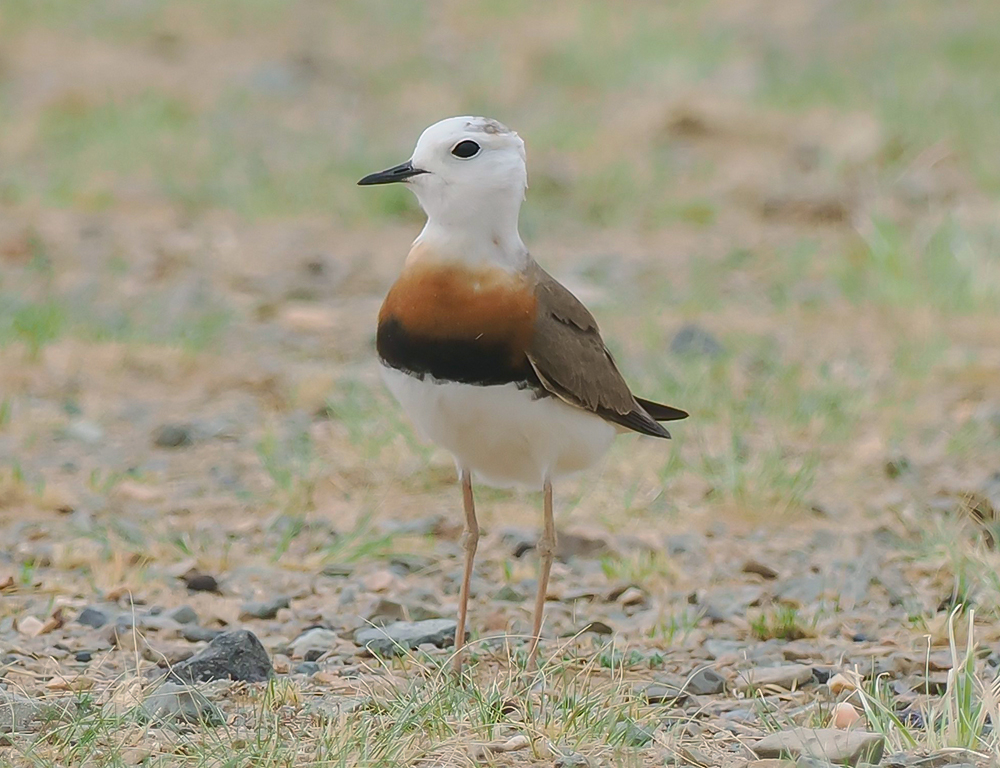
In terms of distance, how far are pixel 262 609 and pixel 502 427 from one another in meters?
1.03

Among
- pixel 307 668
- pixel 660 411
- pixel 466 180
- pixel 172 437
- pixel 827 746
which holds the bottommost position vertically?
pixel 307 668

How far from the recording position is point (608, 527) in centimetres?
523

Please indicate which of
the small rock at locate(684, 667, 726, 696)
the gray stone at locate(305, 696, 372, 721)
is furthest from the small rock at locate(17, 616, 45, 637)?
the small rock at locate(684, 667, 726, 696)

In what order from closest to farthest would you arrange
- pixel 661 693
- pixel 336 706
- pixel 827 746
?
1. pixel 827 746
2. pixel 336 706
3. pixel 661 693

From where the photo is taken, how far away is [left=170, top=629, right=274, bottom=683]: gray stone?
12.1ft

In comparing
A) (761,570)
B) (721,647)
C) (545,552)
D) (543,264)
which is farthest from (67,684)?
(543,264)

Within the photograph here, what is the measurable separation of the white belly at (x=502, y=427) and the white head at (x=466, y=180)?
1.05 ft

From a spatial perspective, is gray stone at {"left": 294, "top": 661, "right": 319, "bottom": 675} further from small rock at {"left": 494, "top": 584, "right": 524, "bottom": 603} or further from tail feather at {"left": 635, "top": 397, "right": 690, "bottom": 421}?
tail feather at {"left": 635, "top": 397, "right": 690, "bottom": 421}

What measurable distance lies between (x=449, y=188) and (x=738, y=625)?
1.52 m

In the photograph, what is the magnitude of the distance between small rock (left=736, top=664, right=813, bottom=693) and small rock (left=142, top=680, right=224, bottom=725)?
127cm

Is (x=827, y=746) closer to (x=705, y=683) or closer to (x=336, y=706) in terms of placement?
(x=705, y=683)

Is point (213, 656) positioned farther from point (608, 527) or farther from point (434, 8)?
point (434, 8)

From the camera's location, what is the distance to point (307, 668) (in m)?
3.93

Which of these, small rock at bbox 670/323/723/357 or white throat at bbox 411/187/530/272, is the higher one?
white throat at bbox 411/187/530/272
